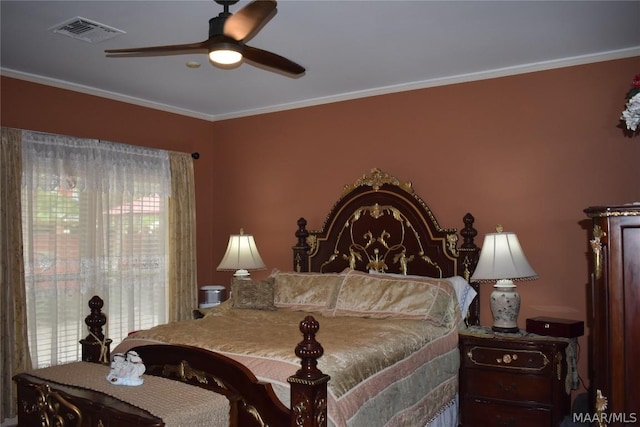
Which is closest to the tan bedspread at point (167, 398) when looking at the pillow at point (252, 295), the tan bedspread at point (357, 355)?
the tan bedspread at point (357, 355)

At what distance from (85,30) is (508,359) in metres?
3.30

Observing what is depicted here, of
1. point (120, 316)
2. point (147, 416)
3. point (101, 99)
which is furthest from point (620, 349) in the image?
point (101, 99)

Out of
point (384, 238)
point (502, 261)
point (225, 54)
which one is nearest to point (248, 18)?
point (225, 54)

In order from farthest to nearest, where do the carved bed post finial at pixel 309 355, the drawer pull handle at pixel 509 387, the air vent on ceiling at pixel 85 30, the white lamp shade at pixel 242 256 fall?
the white lamp shade at pixel 242 256
the drawer pull handle at pixel 509 387
the air vent on ceiling at pixel 85 30
the carved bed post finial at pixel 309 355

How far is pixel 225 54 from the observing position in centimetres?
266

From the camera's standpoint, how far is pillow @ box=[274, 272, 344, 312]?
4168 mm

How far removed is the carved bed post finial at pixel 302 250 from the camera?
16.4 feet

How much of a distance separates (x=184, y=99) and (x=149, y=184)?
0.83 m

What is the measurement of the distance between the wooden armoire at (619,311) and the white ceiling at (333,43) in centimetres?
122

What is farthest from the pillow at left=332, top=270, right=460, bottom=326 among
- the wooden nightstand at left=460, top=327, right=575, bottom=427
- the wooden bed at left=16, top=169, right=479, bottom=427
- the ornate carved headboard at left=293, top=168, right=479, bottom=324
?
the ornate carved headboard at left=293, top=168, right=479, bottom=324

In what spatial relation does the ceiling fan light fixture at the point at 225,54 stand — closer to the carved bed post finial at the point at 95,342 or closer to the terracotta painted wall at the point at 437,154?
the carved bed post finial at the point at 95,342

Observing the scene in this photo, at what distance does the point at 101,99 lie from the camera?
476cm

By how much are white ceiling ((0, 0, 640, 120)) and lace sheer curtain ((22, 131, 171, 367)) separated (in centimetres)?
59

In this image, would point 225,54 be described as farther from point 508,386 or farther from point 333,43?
point 508,386
